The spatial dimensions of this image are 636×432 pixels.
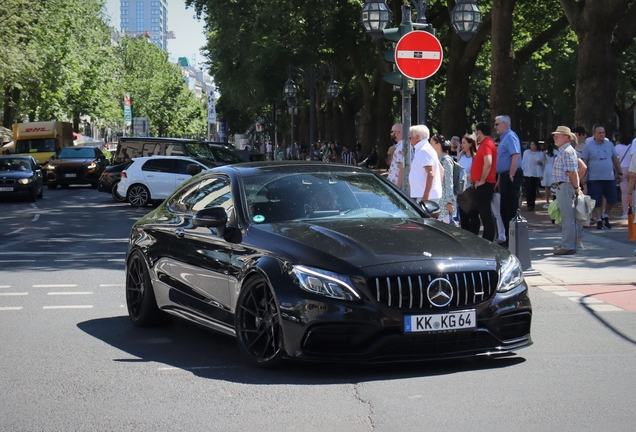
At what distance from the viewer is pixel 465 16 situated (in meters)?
22.4

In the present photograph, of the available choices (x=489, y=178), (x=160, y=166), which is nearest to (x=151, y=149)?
(x=160, y=166)

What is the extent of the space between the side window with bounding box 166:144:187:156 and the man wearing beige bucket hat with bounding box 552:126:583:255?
18719 millimetres

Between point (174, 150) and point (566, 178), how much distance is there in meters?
19.6

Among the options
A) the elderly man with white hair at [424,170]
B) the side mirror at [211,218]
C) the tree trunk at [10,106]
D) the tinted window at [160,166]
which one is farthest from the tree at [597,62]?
the tree trunk at [10,106]

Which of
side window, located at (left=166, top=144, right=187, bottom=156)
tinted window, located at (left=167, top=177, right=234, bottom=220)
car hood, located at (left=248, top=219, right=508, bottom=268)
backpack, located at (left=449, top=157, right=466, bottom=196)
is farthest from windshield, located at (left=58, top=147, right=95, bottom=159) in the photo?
car hood, located at (left=248, top=219, right=508, bottom=268)

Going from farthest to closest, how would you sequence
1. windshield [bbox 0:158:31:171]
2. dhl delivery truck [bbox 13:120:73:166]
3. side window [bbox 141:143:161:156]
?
dhl delivery truck [bbox 13:120:73:166], windshield [bbox 0:158:31:171], side window [bbox 141:143:161:156]

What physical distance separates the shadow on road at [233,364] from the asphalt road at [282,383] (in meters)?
0.01

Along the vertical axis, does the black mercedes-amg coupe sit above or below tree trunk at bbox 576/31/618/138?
below

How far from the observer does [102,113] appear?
7656 centimetres

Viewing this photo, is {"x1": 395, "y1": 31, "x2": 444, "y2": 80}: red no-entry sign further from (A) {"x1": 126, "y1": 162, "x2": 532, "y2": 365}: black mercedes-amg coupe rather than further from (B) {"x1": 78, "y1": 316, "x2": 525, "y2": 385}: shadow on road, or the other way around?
(B) {"x1": 78, "y1": 316, "x2": 525, "y2": 385}: shadow on road

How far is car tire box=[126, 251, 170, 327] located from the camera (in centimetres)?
901

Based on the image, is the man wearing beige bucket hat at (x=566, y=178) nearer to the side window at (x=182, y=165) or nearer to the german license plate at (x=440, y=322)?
the german license plate at (x=440, y=322)

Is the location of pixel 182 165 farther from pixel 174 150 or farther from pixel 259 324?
pixel 259 324

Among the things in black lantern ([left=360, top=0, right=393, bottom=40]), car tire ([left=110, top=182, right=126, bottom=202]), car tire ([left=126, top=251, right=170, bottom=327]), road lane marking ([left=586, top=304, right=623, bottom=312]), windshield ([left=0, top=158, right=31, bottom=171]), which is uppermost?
black lantern ([left=360, top=0, right=393, bottom=40])
